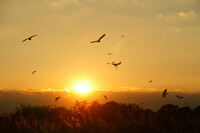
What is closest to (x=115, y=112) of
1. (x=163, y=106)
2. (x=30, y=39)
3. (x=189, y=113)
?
(x=163, y=106)

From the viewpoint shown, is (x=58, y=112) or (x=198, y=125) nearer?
(x=198, y=125)

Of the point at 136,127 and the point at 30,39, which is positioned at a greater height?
the point at 30,39

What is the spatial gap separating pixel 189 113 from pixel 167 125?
9.54m

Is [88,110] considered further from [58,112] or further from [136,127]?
[136,127]

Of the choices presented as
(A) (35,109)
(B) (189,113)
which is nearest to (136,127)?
(B) (189,113)

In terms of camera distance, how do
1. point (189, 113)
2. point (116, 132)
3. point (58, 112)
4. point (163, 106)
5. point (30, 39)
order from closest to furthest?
point (116, 132)
point (30, 39)
point (189, 113)
point (163, 106)
point (58, 112)

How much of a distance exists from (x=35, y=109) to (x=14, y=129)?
11065 millimetres

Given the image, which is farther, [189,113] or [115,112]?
[115,112]

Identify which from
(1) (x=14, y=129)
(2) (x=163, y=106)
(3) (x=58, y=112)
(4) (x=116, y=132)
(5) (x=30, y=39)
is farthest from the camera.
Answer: (3) (x=58, y=112)

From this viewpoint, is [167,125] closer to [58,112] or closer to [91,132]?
[91,132]

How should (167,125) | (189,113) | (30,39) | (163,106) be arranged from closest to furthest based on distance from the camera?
1. (167,125)
2. (30,39)
3. (189,113)
4. (163,106)

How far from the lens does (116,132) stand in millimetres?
16641

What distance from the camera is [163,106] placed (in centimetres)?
2880

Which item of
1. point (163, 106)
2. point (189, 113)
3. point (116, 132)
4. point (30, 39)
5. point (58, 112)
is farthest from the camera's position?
point (58, 112)
